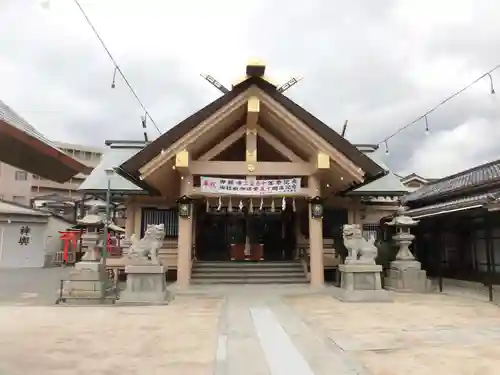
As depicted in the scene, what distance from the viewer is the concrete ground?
5168 mm

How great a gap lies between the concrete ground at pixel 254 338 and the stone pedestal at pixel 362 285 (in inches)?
17.4

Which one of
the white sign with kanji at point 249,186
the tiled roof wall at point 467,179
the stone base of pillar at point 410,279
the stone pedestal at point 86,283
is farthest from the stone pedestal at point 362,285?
the tiled roof wall at point 467,179

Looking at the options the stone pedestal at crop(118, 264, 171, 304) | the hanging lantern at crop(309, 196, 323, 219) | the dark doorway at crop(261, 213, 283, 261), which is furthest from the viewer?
the dark doorway at crop(261, 213, 283, 261)

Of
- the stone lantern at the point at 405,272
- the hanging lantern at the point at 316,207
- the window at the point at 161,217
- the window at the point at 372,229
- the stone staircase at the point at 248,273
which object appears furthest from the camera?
the window at the point at 372,229

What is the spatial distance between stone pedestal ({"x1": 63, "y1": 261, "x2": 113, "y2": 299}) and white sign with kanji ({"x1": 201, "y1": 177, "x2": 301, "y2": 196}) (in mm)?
4235

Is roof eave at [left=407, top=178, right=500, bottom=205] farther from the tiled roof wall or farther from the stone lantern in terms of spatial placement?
the stone lantern

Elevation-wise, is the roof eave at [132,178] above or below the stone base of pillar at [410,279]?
above

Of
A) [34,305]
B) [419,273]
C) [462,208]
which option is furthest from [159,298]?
[462,208]

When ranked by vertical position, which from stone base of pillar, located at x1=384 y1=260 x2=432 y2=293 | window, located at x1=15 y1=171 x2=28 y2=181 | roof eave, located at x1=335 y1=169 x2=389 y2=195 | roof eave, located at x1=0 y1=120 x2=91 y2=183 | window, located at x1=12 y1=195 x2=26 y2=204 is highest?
window, located at x1=15 y1=171 x2=28 y2=181

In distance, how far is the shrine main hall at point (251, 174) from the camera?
13.0 metres

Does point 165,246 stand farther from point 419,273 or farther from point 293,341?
point 293,341

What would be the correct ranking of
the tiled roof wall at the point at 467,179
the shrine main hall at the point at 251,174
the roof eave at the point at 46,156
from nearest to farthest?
the roof eave at the point at 46,156 → the shrine main hall at the point at 251,174 → the tiled roof wall at the point at 467,179

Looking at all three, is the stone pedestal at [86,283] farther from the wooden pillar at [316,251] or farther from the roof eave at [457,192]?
the roof eave at [457,192]

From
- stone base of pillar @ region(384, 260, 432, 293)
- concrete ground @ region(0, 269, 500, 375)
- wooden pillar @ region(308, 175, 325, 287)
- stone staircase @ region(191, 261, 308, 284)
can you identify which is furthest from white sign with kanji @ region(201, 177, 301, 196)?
stone base of pillar @ region(384, 260, 432, 293)
